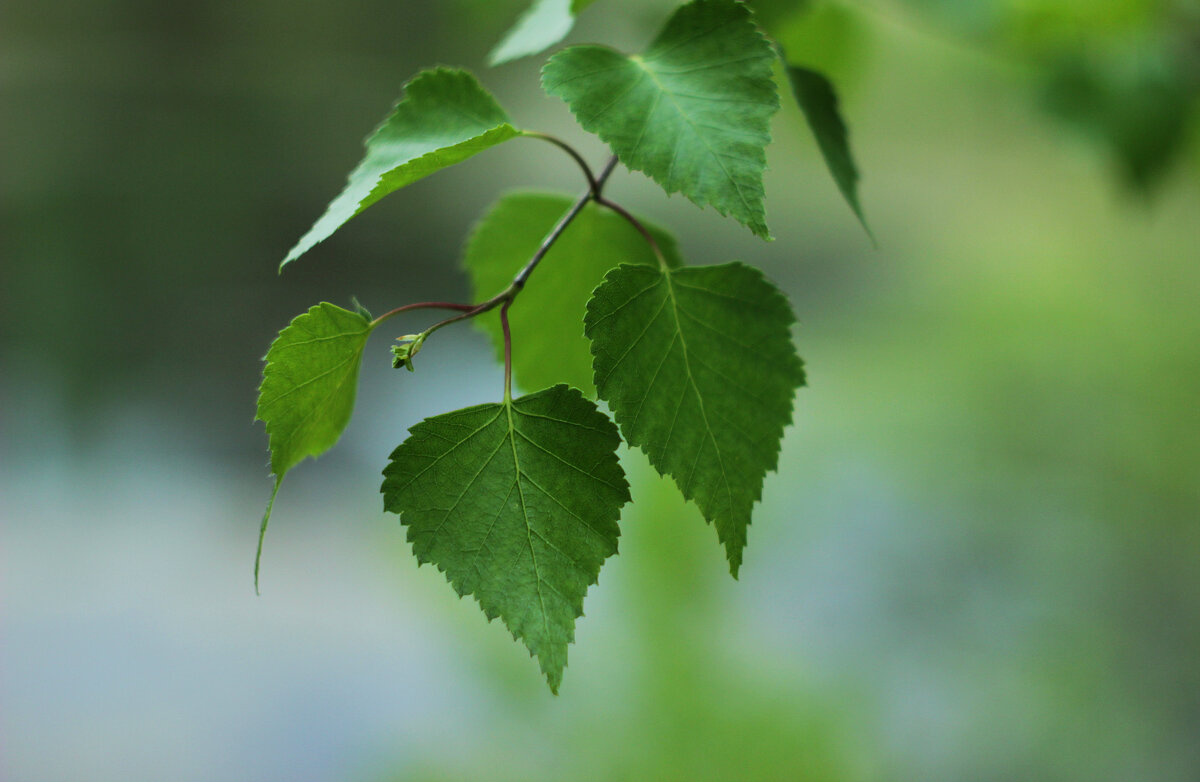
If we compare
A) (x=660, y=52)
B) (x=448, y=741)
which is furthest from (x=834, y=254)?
(x=660, y=52)

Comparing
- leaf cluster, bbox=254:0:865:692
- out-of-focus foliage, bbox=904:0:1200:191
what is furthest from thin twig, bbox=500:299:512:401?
out-of-focus foliage, bbox=904:0:1200:191

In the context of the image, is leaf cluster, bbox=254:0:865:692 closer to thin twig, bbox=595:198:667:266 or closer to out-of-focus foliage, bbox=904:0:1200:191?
thin twig, bbox=595:198:667:266

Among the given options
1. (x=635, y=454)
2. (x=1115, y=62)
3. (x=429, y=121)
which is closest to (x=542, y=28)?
(x=429, y=121)

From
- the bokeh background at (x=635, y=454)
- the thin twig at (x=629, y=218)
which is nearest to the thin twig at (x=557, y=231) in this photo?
the thin twig at (x=629, y=218)

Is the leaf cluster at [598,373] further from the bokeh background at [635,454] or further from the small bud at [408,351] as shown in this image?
the bokeh background at [635,454]

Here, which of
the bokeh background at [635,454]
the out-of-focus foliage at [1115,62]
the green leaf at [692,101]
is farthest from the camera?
the bokeh background at [635,454]

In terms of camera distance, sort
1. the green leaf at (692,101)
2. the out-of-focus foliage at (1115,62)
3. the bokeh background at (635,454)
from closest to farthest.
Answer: the green leaf at (692,101) < the out-of-focus foliage at (1115,62) < the bokeh background at (635,454)
